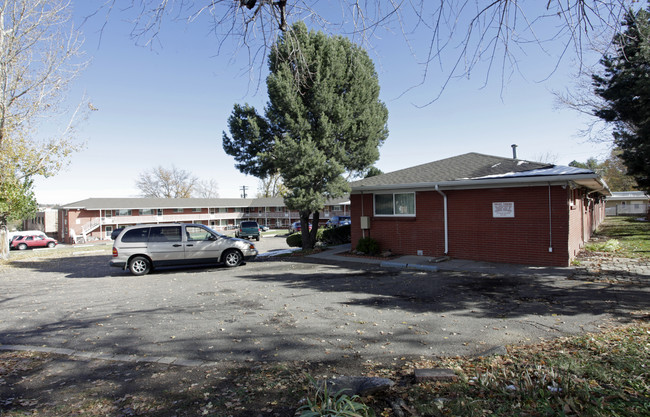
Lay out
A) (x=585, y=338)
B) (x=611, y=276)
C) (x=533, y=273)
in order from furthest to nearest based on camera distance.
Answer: (x=533, y=273)
(x=611, y=276)
(x=585, y=338)

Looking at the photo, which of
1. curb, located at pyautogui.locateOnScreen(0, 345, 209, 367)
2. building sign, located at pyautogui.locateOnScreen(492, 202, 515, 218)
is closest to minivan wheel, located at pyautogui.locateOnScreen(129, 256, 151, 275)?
curb, located at pyautogui.locateOnScreen(0, 345, 209, 367)

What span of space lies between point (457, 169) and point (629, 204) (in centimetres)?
5324

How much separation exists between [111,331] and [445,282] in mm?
7688

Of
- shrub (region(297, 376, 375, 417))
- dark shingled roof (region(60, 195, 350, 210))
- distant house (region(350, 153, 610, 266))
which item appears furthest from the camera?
dark shingled roof (region(60, 195, 350, 210))

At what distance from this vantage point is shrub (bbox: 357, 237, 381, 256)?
571 inches

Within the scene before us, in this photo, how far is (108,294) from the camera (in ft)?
30.4

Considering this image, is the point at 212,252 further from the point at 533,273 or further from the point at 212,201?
the point at 212,201

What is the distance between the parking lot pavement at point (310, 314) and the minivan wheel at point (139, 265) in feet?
4.69

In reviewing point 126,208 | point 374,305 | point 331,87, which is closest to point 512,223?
point 374,305

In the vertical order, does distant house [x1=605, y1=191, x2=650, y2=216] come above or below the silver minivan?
above

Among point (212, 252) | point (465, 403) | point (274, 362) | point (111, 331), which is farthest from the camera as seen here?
point (212, 252)

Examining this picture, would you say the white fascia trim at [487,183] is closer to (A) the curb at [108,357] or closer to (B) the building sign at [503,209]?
(B) the building sign at [503,209]

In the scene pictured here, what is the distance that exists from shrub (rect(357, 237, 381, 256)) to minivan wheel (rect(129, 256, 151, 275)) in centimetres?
825

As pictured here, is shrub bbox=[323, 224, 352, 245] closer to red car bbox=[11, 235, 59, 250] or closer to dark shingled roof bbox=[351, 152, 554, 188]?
dark shingled roof bbox=[351, 152, 554, 188]
